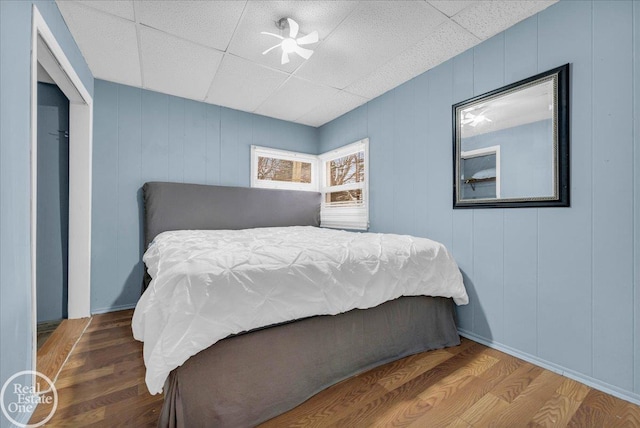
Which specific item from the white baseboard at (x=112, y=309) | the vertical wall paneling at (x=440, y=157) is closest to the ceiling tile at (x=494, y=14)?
the vertical wall paneling at (x=440, y=157)

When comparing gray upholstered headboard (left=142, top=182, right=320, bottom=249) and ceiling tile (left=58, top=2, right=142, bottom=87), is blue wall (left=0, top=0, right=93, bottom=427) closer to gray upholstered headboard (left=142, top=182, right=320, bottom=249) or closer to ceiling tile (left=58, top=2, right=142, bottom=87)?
ceiling tile (left=58, top=2, right=142, bottom=87)

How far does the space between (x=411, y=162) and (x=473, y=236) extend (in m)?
0.93

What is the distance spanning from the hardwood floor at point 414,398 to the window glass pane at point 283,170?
2.58 metres

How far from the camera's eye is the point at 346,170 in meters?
3.77

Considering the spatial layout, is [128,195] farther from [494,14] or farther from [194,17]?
[494,14]

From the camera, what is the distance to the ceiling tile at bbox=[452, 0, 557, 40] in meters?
1.77

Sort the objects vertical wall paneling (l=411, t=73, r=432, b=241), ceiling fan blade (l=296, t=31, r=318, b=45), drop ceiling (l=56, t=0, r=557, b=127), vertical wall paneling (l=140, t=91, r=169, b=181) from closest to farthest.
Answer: drop ceiling (l=56, t=0, r=557, b=127) → ceiling fan blade (l=296, t=31, r=318, b=45) → vertical wall paneling (l=411, t=73, r=432, b=241) → vertical wall paneling (l=140, t=91, r=169, b=181)

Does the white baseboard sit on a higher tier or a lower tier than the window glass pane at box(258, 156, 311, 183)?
lower

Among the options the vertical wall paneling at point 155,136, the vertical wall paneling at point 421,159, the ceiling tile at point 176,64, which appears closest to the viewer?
the ceiling tile at point 176,64

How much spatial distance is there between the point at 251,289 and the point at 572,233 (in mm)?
1938

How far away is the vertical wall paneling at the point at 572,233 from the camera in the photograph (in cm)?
161

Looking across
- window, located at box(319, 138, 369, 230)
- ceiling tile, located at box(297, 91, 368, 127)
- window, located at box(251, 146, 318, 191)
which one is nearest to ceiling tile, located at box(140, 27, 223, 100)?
window, located at box(251, 146, 318, 191)

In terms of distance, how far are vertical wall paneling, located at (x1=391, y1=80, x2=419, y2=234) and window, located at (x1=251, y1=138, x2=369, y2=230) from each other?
45 centimetres

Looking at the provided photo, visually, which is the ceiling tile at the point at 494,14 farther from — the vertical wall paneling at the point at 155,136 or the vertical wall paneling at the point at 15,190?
the vertical wall paneling at the point at 155,136
